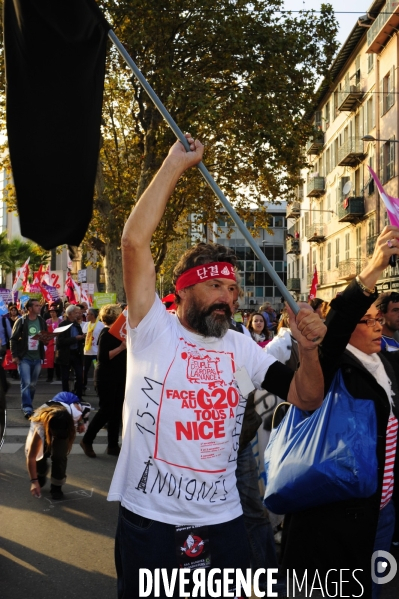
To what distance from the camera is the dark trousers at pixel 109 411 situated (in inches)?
366

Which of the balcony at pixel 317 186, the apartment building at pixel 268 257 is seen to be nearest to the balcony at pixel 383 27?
the balcony at pixel 317 186

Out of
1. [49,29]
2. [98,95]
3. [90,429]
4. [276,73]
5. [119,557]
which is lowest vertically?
[90,429]

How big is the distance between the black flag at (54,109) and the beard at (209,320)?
2.30 ft

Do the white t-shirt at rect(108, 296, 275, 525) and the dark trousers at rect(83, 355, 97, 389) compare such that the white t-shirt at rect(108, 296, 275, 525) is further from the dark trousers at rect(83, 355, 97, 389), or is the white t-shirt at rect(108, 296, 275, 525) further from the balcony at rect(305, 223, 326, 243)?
the balcony at rect(305, 223, 326, 243)

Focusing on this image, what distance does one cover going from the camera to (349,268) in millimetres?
42375

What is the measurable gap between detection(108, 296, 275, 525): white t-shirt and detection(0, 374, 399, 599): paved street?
2.17m

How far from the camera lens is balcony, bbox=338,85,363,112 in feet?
127

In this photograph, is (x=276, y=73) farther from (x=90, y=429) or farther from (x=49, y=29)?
(x=49, y=29)

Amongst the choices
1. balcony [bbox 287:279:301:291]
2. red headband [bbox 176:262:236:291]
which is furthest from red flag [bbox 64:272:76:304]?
balcony [bbox 287:279:301:291]

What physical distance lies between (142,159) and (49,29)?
74.5 feet

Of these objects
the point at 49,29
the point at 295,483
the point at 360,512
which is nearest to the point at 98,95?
the point at 49,29

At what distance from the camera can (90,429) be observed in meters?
9.30

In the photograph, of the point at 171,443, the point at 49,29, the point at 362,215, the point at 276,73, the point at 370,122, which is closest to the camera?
the point at 171,443

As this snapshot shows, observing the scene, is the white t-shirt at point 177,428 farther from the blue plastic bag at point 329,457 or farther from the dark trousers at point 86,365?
the dark trousers at point 86,365
